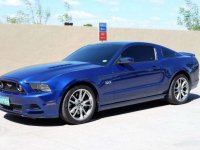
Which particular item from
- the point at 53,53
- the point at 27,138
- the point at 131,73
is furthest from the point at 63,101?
the point at 53,53

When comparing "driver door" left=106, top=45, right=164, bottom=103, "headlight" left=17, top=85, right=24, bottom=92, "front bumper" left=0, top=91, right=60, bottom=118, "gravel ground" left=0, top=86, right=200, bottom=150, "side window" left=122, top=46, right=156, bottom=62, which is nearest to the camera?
"gravel ground" left=0, top=86, right=200, bottom=150

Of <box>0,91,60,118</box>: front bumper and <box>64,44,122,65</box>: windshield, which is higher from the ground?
<box>64,44,122,65</box>: windshield

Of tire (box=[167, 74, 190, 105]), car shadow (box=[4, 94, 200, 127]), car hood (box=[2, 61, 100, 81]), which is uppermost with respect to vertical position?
car hood (box=[2, 61, 100, 81])

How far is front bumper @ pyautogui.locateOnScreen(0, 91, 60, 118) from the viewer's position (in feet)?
22.5

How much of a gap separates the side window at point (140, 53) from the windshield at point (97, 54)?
21 cm

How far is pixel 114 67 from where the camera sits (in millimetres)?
7781

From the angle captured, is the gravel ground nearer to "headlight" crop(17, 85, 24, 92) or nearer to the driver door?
the driver door

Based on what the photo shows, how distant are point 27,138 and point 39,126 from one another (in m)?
0.86

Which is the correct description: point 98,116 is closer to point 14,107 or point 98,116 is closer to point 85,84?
point 85,84

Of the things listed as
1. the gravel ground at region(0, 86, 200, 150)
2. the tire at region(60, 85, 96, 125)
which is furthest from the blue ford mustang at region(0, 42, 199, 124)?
the gravel ground at region(0, 86, 200, 150)

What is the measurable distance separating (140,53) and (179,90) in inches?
54.0

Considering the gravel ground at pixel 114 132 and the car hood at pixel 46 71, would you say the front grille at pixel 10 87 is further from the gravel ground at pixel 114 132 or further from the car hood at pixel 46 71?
the gravel ground at pixel 114 132

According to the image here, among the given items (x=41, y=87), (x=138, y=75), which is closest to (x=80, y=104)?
(x=41, y=87)

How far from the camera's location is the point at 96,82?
743cm
